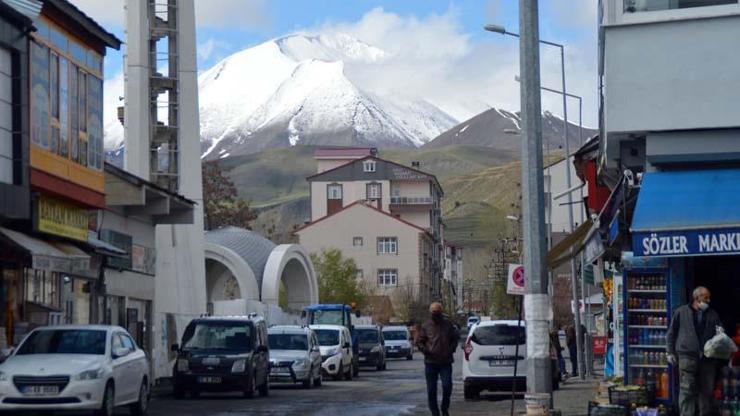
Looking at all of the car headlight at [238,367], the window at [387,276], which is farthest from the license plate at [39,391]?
the window at [387,276]

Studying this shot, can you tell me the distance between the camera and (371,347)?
2254 inches

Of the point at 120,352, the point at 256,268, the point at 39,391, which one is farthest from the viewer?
the point at 256,268

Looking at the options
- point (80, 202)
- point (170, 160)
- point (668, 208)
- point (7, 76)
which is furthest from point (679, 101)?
point (170, 160)

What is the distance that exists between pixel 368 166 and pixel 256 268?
236ft

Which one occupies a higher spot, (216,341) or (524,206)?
(524,206)

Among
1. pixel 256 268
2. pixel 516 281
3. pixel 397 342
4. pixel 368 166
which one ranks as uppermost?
pixel 368 166

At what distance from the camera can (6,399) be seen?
70.7 feet

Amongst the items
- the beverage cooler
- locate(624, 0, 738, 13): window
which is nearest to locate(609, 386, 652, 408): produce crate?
the beverage cooler

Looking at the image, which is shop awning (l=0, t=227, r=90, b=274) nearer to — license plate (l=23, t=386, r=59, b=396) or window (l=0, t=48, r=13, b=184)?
window (l=0, t=48, r=13, b=184)

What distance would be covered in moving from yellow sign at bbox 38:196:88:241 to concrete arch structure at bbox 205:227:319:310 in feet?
92.8

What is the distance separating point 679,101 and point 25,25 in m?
13.9

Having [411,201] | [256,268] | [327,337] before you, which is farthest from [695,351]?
[411,201]

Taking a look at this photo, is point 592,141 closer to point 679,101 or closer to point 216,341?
point 216,341

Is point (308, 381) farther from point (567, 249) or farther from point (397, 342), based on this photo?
point (397, 342)
